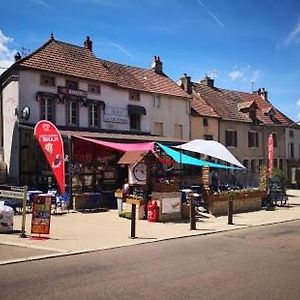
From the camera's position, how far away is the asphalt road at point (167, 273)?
7180 mm

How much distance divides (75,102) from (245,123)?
19250 millimetres

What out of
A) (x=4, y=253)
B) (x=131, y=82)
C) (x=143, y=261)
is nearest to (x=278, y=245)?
(x=143, y=261)

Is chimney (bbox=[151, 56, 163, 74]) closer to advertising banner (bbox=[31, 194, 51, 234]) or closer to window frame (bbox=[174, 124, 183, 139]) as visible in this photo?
window frame (bbox=[174, 124, 183, 139])

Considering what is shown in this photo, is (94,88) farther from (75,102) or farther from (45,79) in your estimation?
(45,79)

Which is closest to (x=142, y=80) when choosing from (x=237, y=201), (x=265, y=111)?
(x=237, y=201)

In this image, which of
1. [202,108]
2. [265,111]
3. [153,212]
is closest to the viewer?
[153,212]

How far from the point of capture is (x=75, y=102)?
27781 millimetres

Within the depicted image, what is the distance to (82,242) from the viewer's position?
12.4 meters

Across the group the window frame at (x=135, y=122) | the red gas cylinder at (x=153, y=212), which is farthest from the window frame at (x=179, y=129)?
the red gas cylinder at (x=153, y=212)

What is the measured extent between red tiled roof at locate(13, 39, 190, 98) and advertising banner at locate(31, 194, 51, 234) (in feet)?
46.3

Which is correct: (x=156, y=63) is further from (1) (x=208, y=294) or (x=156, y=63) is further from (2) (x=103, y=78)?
(1) (x=208, y=294)

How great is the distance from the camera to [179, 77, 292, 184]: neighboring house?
40750 millimetres

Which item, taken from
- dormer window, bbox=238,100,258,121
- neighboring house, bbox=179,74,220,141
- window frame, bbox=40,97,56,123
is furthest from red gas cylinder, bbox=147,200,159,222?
dormer window, bbox=238,100,258,121

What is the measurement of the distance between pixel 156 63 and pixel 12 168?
16.8 meters
